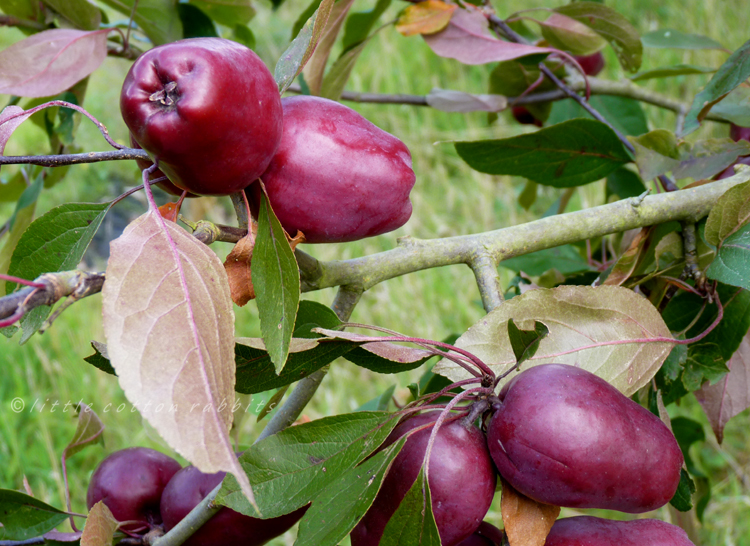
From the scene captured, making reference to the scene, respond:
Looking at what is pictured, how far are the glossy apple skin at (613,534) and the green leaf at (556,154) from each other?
0.37m

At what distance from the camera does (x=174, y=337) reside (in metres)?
0.31

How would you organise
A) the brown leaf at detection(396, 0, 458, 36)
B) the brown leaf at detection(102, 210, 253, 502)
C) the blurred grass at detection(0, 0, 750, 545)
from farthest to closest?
1. the blurred grass at detection(0, 0, 750, 545)
2. the brown leaf at detection(396, 0, 458, 36)
3. the brown leaf at detection(102, 210, 253, 502)

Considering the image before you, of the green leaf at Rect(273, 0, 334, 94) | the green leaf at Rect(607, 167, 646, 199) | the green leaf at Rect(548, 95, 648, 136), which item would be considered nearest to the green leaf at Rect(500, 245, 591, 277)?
the green leaf at Rect(607, 167, 646, 199)

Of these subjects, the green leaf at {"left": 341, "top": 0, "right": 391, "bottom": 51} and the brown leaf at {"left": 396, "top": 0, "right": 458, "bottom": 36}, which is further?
the green leaf at {"left": 341, "top": 0, "right": 391, "bottom": 51}

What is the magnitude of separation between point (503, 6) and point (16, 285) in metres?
2.18

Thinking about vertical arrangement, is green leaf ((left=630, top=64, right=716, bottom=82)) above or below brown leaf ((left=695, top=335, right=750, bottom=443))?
above

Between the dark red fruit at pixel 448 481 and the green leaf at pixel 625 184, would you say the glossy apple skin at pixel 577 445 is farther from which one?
the green leaf at pixel 625 184

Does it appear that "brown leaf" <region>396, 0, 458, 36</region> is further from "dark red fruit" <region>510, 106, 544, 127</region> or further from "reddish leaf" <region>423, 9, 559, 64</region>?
"dark red fruit" <region>510, 106, 544, 127</region>

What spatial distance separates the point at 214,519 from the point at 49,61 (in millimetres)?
462

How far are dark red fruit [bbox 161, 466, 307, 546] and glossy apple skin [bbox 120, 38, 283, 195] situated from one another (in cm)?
28

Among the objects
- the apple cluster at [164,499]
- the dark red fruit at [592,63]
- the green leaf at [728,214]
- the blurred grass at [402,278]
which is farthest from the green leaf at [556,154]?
the blurred grass at [402,278]

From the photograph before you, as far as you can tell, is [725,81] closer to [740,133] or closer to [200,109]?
[740,133]

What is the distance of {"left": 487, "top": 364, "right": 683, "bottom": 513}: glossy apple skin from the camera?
0.39 m

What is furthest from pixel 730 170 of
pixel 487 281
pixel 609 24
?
pixel 487 281
